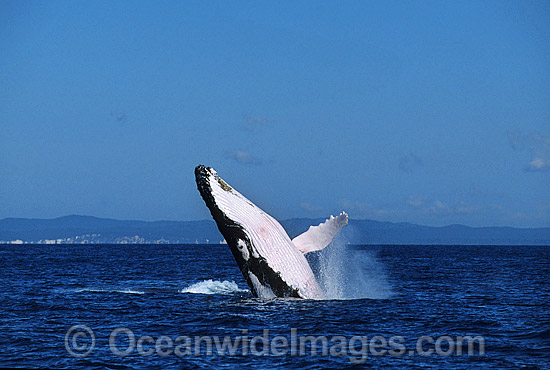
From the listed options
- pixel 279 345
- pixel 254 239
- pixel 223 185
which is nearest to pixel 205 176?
pixel 223 185

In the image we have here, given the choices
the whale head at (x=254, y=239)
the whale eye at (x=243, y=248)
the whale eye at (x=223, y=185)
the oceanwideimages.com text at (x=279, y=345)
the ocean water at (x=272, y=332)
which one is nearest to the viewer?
the ocean water at (x=272, y=332)

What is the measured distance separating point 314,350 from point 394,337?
1867mm

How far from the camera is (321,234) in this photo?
14586 mm

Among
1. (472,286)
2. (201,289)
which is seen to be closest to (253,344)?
(201,289)

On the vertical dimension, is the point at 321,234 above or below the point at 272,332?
above

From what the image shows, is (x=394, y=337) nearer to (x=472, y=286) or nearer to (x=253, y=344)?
(x=253, y=344)

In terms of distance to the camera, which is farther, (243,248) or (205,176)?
(243,248)

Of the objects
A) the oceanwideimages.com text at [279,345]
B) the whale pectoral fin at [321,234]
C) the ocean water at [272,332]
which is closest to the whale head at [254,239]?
the whale pectoral fin at [321,234]

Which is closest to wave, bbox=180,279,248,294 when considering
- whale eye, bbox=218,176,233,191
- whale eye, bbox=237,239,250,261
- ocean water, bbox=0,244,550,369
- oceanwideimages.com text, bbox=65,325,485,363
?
ocean water, bbox=0,244,550,369

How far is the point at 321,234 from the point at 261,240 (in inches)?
58.0

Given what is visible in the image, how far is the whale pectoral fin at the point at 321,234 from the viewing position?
14.5 meters

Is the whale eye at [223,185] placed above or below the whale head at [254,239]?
above

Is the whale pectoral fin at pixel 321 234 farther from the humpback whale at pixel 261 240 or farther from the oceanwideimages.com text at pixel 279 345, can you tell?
the oceanwideimages.com text at pixel 279 345

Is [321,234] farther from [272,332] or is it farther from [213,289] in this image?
[213,289]
